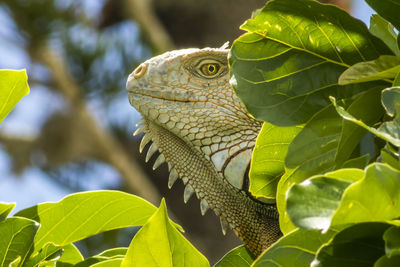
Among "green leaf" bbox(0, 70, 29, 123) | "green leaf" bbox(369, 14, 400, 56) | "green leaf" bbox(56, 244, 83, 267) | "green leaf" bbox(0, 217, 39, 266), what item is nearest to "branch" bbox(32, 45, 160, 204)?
"green leaf" bbox(56, 244, 83, 267)

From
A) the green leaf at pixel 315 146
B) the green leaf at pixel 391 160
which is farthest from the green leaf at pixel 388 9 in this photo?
the green leaf at pixel 391 160

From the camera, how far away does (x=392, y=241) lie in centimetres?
81

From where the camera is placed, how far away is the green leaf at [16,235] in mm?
1232

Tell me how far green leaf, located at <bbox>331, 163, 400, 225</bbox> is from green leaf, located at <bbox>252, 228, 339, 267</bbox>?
0.37 feet

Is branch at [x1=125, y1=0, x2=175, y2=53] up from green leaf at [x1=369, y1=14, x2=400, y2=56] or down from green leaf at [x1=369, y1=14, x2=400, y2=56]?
down

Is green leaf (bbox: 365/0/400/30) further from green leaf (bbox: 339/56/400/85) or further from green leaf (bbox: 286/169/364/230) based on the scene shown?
green leaf (bbox: 286/169/364/230)

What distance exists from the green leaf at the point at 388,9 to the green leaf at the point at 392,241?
43cm

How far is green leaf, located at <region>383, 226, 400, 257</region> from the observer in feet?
2.60

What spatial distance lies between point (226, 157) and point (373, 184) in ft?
3.77

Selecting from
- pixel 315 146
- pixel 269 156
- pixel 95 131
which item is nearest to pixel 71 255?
pixel 269 156

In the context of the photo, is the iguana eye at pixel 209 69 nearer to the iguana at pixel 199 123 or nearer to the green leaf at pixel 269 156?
the iguana at pixel 199 123

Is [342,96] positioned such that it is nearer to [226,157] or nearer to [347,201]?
Answer: [347,201]

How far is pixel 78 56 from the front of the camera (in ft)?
27.0

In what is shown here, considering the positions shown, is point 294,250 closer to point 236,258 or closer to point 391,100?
point 391,100
